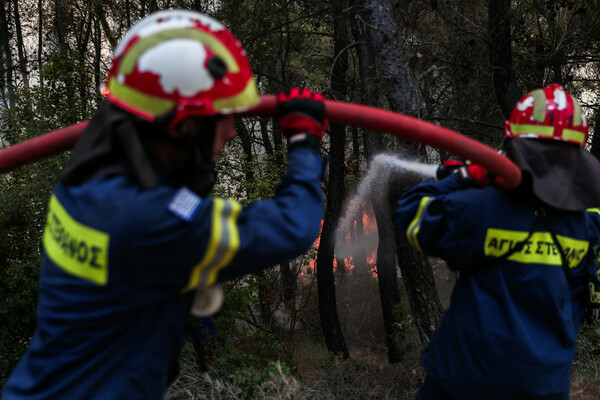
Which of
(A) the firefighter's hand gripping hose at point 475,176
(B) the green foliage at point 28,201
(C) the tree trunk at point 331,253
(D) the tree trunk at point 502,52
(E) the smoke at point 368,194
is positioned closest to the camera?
(A) the firefighter's hand gripping hose at point 475,176

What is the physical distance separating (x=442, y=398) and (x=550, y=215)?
1.09 metres

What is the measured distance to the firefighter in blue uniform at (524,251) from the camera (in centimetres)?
212

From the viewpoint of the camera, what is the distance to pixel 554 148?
2.15 meters

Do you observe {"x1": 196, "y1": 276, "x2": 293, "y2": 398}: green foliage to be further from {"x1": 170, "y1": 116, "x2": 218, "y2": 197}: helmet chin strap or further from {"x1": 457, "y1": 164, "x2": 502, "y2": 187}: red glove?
{"x1": 170, "y1": 116, "x2": 218, "y2": 197}: helmet chin strap

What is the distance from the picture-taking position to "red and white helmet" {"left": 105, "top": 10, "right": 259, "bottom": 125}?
132cm

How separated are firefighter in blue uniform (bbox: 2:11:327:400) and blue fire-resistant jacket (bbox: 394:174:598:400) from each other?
1.03 meters

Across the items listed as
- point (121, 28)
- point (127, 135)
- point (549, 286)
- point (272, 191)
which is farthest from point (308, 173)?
point (121, 28)

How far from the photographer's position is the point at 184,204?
1.24 metres

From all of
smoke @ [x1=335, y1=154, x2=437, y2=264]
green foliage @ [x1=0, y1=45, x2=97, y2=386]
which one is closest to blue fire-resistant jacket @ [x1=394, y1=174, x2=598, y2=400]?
smoke @ [x1=335, y1=154, x2=437, y2=264]

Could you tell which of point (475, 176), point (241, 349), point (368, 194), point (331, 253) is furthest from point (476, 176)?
point (331, 253)

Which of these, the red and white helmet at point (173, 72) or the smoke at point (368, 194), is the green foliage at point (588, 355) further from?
the red and white helmet at point (173, 72)

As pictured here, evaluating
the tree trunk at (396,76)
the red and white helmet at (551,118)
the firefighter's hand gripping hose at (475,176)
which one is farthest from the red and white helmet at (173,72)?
the tree trunk at (396,76)

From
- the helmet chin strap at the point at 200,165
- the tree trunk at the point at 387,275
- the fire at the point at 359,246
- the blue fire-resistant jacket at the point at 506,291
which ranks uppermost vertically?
the helmet chin strap at the point at 200,165

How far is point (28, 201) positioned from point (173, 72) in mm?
→ 5937
